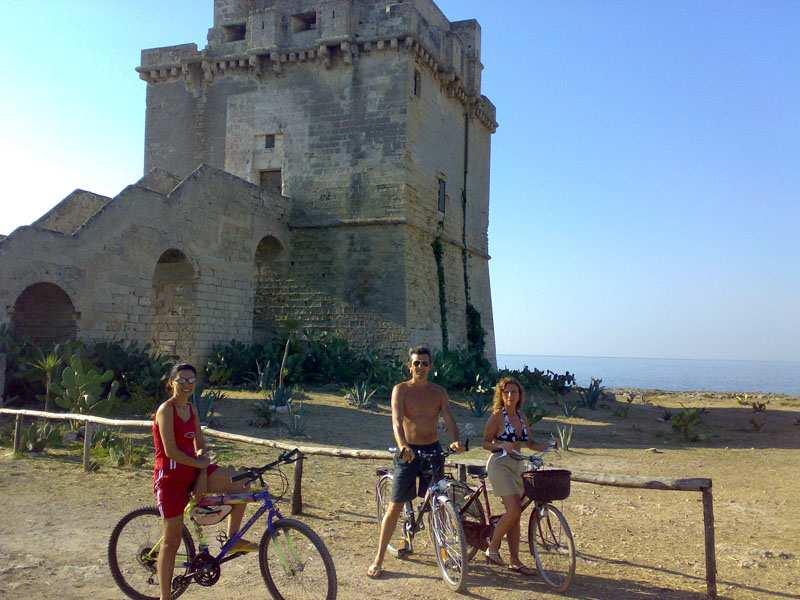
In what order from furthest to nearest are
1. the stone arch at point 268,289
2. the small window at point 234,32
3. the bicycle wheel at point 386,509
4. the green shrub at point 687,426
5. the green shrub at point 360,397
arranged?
the small window at point 234,32
the stone arch at point 268,289
the green shrub at point 360,397
the green shrub at point 687,426
the bicycle wheel at point 386,509

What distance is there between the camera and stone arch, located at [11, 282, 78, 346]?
1399cm

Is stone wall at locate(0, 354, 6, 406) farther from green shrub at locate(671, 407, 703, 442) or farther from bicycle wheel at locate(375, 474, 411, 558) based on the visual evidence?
green shrub at locate(671, 407, 703, 442)

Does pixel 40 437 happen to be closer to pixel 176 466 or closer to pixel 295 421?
pixel 295 421

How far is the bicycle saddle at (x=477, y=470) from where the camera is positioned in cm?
540

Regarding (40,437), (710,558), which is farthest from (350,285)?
(710,558)

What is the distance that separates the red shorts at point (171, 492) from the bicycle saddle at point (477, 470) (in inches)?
84.8

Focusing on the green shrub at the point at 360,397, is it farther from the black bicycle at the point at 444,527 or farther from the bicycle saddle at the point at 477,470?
the black bicycle at the point at 444,527

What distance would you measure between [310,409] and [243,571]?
30.2 ft

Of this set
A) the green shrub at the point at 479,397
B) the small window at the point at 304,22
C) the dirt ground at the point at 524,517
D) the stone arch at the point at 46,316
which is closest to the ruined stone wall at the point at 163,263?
the stone arch at the point at 46,316

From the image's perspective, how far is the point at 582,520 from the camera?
7.00 meters

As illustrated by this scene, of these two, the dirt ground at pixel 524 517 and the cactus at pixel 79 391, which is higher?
the cactus at pixel 79 391

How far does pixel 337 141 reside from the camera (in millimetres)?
20062

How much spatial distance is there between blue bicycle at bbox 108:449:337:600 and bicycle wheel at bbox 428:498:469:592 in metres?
0.87

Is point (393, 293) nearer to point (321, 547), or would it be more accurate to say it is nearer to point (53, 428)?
point (53, 428)
